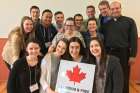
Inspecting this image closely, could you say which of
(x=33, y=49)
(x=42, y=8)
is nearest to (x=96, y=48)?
(x=33, y=49)

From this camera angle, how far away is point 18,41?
3854mm

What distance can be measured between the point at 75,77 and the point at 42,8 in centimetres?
329

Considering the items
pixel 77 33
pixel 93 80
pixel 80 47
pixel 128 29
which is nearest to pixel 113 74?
pixel 93 80

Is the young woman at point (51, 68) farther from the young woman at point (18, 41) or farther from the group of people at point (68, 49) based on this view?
the young woman at point (18, 41)

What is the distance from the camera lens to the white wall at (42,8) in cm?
610

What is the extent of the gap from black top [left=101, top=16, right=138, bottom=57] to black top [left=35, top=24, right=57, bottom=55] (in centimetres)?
81

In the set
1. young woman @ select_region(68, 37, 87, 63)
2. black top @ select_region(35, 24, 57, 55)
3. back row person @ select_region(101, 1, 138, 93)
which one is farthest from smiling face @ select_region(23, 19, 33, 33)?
back row person @ select_region(101, 1, 138, 93)

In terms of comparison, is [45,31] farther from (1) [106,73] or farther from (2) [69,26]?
(1) [106,73]

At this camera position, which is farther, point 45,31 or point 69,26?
point 45,31

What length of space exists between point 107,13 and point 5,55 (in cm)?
168

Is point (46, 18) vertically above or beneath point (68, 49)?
above

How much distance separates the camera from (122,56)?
176 inches

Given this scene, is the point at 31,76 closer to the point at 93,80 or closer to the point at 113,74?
the point at 93,80

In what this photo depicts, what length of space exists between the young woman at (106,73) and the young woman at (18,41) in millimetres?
1087
